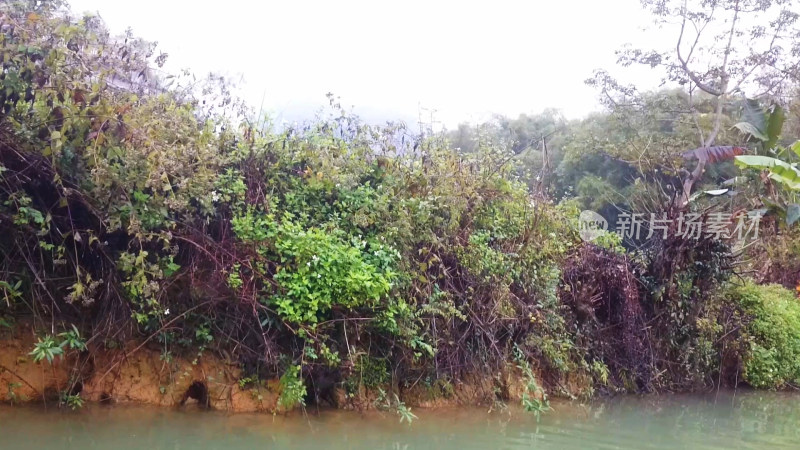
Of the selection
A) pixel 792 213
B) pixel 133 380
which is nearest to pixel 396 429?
pixel 133 380

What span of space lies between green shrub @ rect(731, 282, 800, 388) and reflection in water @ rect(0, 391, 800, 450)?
5.79ft

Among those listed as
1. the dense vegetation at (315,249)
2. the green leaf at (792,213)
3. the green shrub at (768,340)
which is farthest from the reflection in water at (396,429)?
the green leaf at (792,213)

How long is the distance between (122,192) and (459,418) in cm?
328

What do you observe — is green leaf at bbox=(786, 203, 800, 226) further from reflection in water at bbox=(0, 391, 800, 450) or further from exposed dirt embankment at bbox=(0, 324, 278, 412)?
exposed dirt embankment at bbox=(0, 324, 278, 412)

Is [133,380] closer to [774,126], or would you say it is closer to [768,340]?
[768,340]

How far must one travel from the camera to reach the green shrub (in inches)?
330

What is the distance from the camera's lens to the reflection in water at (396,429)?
172 inches

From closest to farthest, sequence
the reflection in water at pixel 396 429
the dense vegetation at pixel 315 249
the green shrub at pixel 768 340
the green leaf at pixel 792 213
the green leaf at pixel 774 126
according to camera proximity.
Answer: the reflection in water at pixel 396 429
the dense vegetation at pixel 315 249
the green leaf at pixel 792 213
the green leaf at pixel 774 126
the green shrub at pixel 768 340

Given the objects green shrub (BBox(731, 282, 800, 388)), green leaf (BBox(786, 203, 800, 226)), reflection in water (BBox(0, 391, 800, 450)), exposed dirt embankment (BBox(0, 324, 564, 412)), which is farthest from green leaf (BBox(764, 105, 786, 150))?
exposed dirt embankment (BBox(0, 324, 564, 412))

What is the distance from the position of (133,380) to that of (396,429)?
7.00 feet

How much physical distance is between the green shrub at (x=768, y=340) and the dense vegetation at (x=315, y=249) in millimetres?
61

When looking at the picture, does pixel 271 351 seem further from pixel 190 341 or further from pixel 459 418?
pixel 459 418

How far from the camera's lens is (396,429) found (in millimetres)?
5125

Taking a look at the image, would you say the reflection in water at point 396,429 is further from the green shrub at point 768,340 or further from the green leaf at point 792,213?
the green leaf at point 792,213
